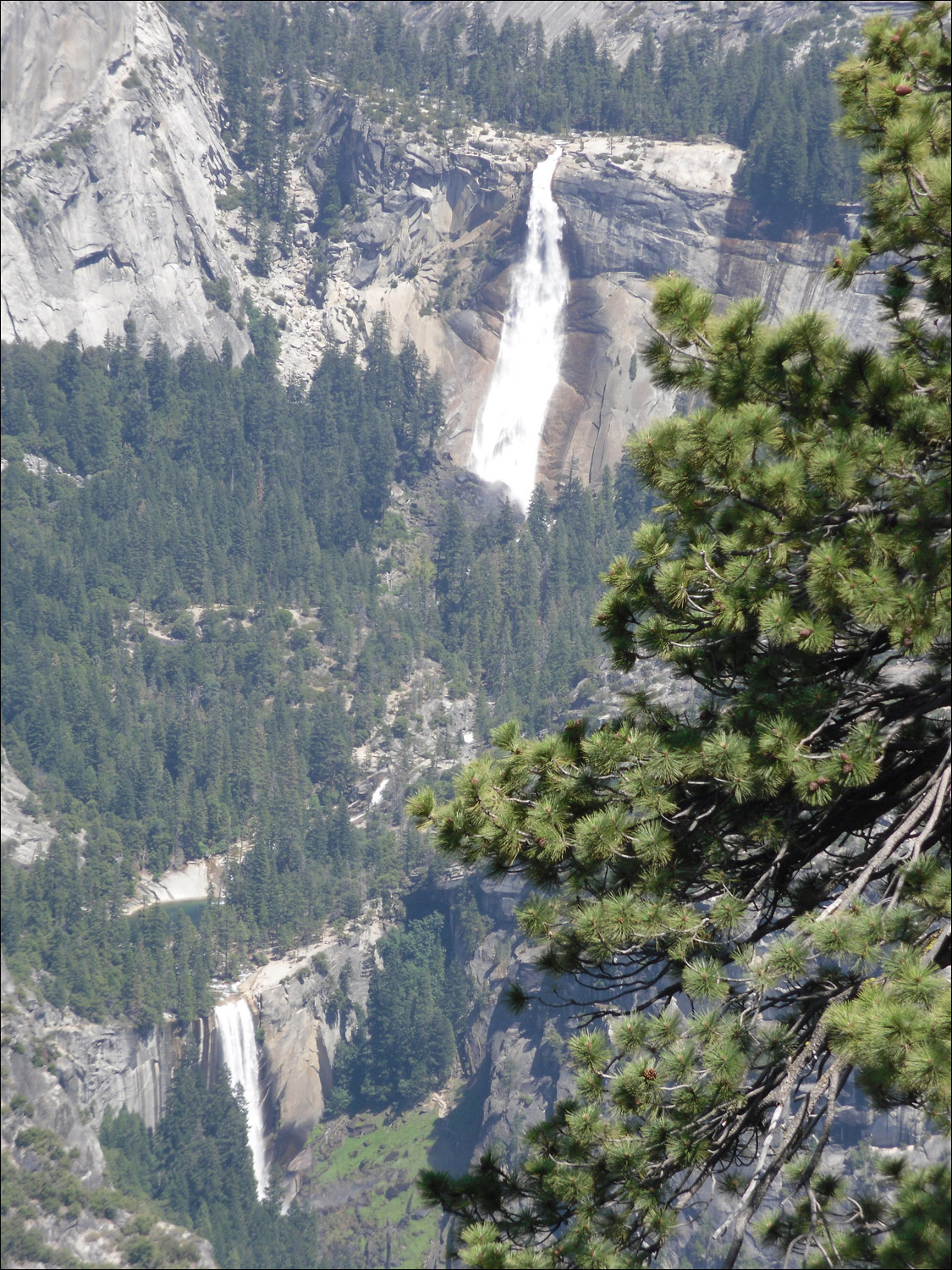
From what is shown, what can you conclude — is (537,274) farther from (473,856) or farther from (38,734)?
(473,856)

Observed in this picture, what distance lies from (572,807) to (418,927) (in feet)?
397

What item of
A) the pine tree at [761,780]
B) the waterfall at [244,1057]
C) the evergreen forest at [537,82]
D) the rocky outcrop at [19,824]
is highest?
the evergreen forest at [537,82]

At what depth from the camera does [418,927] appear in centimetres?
13088

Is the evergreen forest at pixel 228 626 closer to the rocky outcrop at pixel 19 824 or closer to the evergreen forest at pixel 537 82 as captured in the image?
the rocky outcrop at pixel 19 824

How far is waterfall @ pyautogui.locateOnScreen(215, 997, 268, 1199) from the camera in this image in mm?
119750

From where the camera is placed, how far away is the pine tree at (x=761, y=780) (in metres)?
10.6

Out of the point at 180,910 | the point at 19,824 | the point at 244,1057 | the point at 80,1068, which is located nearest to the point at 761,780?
the point at 80,1068

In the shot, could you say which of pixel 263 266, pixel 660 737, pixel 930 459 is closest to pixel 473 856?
pixel 660 737

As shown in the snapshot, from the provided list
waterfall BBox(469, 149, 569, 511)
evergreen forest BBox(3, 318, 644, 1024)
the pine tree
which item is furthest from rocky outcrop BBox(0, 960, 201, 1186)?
the pine tree

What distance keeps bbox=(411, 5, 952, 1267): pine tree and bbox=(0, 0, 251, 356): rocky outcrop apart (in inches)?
6282

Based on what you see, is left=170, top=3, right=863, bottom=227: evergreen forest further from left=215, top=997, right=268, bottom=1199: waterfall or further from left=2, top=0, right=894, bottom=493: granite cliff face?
left=215, top=997, right=268, bottom=1199: waterfall

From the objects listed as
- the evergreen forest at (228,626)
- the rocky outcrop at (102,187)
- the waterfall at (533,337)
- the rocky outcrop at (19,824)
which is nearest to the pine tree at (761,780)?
the evergreen forest at (228,626)

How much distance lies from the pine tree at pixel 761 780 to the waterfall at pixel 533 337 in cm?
15325

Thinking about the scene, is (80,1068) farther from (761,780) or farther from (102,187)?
(761,780)
